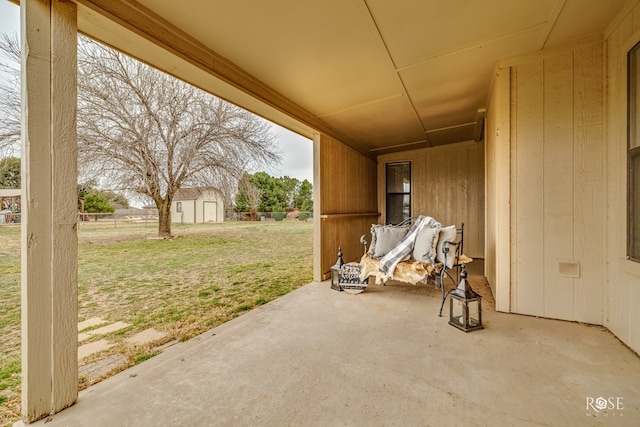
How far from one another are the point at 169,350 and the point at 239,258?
4107mm

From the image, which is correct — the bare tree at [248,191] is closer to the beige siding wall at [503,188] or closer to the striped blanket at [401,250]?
the striped blanket at [401,250]

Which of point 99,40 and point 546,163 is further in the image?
point 546,163

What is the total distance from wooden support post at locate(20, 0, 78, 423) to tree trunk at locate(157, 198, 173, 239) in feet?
25.6

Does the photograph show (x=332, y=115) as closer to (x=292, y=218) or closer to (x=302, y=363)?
(x=302, y=363)

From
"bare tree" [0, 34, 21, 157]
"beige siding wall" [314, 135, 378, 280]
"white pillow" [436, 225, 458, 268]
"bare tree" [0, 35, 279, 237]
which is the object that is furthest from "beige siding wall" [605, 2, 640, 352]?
"bare tree" [0, 34, 21, 157]

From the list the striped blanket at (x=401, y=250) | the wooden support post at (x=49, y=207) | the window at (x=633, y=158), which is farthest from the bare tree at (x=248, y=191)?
the window at (x=633, y=158)

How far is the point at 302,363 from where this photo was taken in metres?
1.80

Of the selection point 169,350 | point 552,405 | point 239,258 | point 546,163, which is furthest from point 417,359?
point 239,258

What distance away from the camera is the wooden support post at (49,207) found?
4.17ft

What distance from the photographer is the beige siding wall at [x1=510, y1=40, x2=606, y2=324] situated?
2.25 m

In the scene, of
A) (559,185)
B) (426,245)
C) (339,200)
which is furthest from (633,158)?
(339,200)

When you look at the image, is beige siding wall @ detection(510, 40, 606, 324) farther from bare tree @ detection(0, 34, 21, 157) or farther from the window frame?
bare tree @ detection(0, 34, 21, 157)

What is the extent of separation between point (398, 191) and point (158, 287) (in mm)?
5048

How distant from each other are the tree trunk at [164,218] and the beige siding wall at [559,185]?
8.95 m
